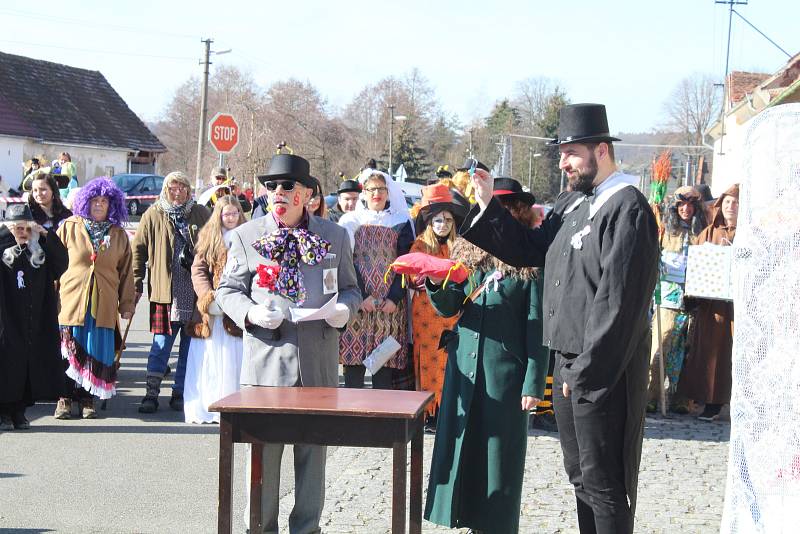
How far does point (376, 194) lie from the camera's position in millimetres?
8773

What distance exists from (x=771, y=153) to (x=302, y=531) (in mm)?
2934

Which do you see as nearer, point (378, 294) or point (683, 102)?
point (378, 294)

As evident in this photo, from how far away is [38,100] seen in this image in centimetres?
4253

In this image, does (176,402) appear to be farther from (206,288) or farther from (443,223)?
(443,223)

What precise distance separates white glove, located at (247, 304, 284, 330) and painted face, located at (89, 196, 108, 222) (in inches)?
159

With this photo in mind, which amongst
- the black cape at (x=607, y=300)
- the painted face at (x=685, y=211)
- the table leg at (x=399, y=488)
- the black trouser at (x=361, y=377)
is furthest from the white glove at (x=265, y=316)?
the painted face at (x=685, y=211)

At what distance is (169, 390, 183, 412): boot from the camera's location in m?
9.00

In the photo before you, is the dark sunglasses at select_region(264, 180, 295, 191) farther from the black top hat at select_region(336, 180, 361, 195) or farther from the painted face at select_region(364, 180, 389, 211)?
the black top hat at select_region(336, 180, 361, 195)

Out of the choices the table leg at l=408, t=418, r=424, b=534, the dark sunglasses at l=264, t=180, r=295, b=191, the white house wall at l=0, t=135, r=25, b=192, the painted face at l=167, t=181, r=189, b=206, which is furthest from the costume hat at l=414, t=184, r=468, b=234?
the white house wall at l=0, t=135, r=25, b=192

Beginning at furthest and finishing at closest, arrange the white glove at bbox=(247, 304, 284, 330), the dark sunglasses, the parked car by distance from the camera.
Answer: the parked car < the dark sunglasses < the white glove at bbox=(247, 304, 284, 330)

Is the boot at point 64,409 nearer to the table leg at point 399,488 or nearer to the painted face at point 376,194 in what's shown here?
the painted face at point 376,194

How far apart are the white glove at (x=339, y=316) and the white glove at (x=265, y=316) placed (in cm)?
28

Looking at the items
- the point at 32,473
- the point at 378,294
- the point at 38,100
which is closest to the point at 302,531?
the point at 32,473

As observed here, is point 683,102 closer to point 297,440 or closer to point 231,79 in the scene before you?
point 231,79
